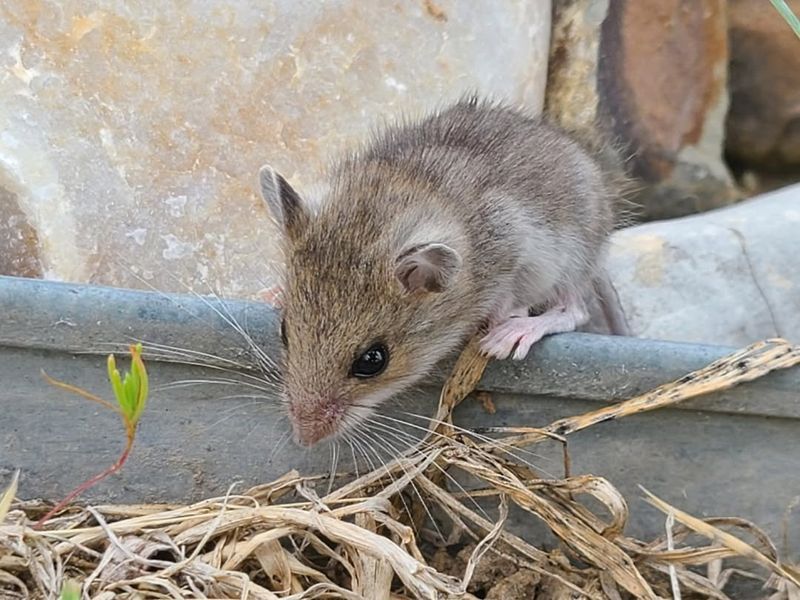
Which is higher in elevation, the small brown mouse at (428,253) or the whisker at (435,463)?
the small brown mouse at (428,253)

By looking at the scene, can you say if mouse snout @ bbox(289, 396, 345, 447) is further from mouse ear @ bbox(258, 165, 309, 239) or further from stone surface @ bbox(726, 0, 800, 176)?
stone surface @ bbox(726, 0, 800, 176)

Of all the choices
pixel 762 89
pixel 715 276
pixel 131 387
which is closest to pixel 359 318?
pixel 131 387

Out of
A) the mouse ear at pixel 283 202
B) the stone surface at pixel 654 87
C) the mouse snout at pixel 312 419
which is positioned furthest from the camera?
the stone surface at pixel 654 87

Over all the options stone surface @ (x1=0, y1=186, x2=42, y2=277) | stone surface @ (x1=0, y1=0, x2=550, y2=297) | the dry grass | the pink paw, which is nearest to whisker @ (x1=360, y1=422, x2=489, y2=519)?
the dry grass

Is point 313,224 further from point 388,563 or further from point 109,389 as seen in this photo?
point 388,563

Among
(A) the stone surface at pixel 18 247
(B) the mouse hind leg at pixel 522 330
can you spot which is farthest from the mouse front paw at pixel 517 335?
(A) the stone surface at pixel 18 247

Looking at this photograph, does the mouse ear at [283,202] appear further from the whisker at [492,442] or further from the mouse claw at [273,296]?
the whisker at [492,442]

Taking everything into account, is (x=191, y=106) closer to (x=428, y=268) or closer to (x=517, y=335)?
(x=428, y=268)
